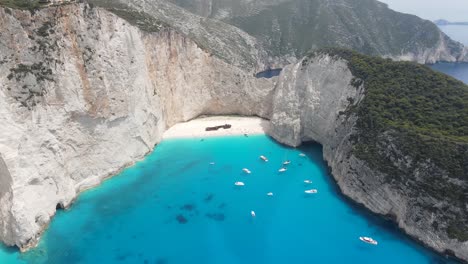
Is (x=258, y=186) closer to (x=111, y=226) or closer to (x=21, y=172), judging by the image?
(x=111, y=226)

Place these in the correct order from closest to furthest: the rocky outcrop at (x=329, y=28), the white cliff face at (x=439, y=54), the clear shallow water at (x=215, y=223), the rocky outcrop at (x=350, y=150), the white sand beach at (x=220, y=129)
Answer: the clear shallow water at (x=215, y=223) < the rocky outcrop at (x=350, y=150) < the white sand beach at (x=220, y=129) < the rocky outcrop at (x=329, y=28) < the white cliff face at (x=439, y=54)

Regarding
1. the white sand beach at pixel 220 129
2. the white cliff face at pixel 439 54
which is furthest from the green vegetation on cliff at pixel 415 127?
the white cliff face at pixel 439 54

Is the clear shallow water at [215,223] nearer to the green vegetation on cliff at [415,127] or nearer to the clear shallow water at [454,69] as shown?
the green vegetation on cliff at [415,127]

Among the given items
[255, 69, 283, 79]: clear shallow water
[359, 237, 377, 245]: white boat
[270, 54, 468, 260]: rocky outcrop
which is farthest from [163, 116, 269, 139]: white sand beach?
[255, 69, 283, 79]: clear shallow water

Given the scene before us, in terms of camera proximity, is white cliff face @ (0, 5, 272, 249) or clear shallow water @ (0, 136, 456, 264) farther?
white cliff face @ (0, 5, 272, 249)

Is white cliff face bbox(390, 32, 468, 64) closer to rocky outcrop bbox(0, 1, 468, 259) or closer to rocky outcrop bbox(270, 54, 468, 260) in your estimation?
rocky outcrop bbox(270, 54, 468, 260)

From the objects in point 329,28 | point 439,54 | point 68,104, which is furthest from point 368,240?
point 439,54

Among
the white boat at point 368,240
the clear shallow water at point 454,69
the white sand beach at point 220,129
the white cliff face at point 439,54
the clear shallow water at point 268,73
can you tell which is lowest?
the clear shallow water at point 268,73
